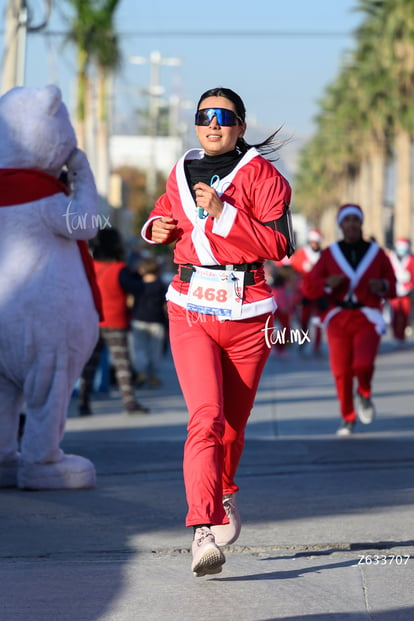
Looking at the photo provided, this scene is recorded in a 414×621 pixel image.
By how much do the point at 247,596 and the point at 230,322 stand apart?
1.07m

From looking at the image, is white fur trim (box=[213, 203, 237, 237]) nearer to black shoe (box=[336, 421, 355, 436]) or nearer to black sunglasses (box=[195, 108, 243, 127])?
black sunglasses (box=[195, 108, 243, 127])

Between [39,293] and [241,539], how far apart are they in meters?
2.07

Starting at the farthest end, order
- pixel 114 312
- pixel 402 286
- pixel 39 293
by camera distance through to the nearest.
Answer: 1. pixel 402 286
2. pixel 114 312
3. pixel 39 293

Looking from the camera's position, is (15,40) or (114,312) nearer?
(114,312)

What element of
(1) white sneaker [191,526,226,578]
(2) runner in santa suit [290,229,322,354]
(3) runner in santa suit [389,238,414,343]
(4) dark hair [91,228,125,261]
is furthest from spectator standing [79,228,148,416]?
(3) runner in santa suit [389,238,414,343]

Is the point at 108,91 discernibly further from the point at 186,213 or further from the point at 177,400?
the point at 186,213

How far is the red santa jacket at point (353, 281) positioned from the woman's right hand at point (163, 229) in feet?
16.0

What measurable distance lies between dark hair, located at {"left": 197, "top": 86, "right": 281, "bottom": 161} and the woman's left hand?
451mm

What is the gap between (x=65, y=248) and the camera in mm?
7559

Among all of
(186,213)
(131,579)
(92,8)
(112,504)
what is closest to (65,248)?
(112,504)

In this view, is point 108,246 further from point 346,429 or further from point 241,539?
point 241,539

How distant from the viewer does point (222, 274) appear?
5.24 meters

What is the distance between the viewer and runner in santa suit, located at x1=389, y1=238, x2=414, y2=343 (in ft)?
75.8

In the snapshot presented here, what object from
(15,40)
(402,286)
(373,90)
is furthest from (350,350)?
(373,90)
